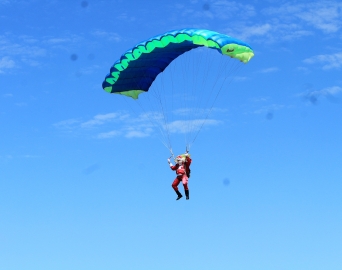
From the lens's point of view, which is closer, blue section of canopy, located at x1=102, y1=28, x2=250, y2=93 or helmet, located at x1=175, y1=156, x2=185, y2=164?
blue section of canopy, located at x1=102, y1=28, x2=250, y2=93

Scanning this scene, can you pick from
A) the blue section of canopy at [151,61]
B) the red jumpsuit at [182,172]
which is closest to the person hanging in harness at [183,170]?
the red jumpsuit at [182,172]

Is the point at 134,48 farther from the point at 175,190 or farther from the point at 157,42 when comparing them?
the point at 175,190

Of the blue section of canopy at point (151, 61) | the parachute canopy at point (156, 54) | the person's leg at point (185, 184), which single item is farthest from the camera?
the person's leg at point (185, 184)

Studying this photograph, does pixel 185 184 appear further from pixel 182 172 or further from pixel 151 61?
pixel 151 61

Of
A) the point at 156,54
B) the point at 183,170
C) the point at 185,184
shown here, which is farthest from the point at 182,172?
the point at 156,54

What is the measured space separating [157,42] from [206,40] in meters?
2.18

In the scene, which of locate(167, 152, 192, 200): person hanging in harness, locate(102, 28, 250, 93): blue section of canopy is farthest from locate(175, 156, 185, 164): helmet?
locate(102, 28, 250, 93): blue section of canopy

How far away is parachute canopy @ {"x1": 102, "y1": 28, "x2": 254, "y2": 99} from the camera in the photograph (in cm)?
3634

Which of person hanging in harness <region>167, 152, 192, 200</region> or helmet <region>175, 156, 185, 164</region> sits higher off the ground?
helmet <region>175, 156, 185, 164</region>

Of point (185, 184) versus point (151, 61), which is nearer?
point (185, 184)

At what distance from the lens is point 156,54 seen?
38.9 m

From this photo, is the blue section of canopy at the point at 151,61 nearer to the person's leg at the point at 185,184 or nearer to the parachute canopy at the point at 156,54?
the parachute canopy at the point at 156,54

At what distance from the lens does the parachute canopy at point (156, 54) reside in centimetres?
3634

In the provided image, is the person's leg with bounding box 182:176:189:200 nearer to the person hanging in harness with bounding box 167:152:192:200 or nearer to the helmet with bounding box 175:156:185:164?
the person hanging in harness with bounding box 167:152:192:200
